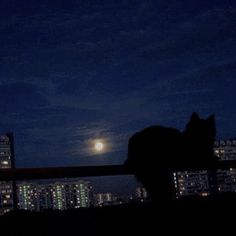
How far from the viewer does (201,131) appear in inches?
162

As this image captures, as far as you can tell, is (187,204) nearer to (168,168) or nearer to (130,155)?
(168,168)

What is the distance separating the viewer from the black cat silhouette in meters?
3.60

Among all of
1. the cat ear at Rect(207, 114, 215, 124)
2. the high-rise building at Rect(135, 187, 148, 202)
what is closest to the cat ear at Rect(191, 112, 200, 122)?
the cat ear at Rect(207, 114, 215, 124)

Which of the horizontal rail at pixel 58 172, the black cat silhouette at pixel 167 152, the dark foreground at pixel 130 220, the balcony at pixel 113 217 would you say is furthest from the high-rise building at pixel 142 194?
the dark foreground at pixel 130 220

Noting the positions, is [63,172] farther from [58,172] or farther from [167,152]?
[167,152]

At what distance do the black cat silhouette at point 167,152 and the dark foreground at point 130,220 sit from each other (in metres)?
0.42

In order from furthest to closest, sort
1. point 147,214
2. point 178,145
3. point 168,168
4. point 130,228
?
point 178,145 < point 168,168 < point 147,214 < point 130,228

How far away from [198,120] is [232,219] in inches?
55.1

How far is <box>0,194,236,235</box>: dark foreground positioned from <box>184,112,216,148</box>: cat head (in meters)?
0.93

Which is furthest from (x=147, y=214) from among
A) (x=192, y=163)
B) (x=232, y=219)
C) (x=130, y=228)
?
(x=192, y=163)

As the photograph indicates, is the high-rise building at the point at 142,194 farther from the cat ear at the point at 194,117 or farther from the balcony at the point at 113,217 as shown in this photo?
the cat ear at the point at 194,117

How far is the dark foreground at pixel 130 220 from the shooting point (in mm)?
2508

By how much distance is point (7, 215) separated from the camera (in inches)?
104

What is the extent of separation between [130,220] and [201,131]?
62.2 inches
